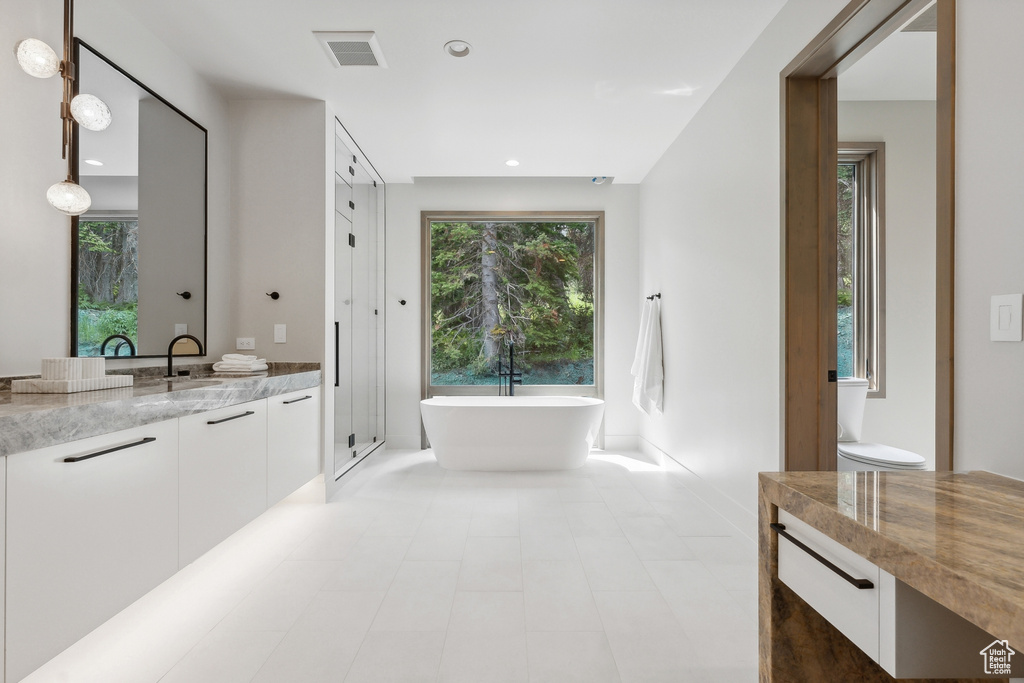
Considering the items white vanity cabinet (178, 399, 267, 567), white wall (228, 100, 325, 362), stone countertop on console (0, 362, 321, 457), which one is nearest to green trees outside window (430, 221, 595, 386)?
white wall (228, 100, 325, 362)

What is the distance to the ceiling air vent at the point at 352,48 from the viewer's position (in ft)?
8.39

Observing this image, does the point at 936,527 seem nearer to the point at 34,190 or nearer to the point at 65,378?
the point at 65,378

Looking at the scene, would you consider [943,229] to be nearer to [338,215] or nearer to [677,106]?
[677,106]

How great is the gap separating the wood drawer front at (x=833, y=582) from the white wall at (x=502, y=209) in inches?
154

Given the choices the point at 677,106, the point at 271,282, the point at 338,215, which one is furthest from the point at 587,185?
the point at 271,282

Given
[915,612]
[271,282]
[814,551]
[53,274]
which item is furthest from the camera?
[271,282]

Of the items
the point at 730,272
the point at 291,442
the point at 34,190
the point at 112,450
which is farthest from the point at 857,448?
the point at 34,190

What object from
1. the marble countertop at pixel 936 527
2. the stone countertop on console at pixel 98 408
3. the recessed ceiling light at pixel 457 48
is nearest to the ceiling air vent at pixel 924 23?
the recessed ceiling light at pixel 457 48

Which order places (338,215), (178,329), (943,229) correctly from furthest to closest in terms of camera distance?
(338,215) < (178,329) < (943,229)

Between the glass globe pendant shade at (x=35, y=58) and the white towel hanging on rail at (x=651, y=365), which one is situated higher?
the glass globe pendant shade at (x=35, y=58)

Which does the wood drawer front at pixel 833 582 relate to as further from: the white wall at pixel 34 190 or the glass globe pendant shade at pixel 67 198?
the white wall at pixel 34 190

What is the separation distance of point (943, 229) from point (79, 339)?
10.00 ft

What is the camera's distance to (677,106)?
3.35m

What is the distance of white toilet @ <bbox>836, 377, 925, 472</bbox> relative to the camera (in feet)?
8.77
